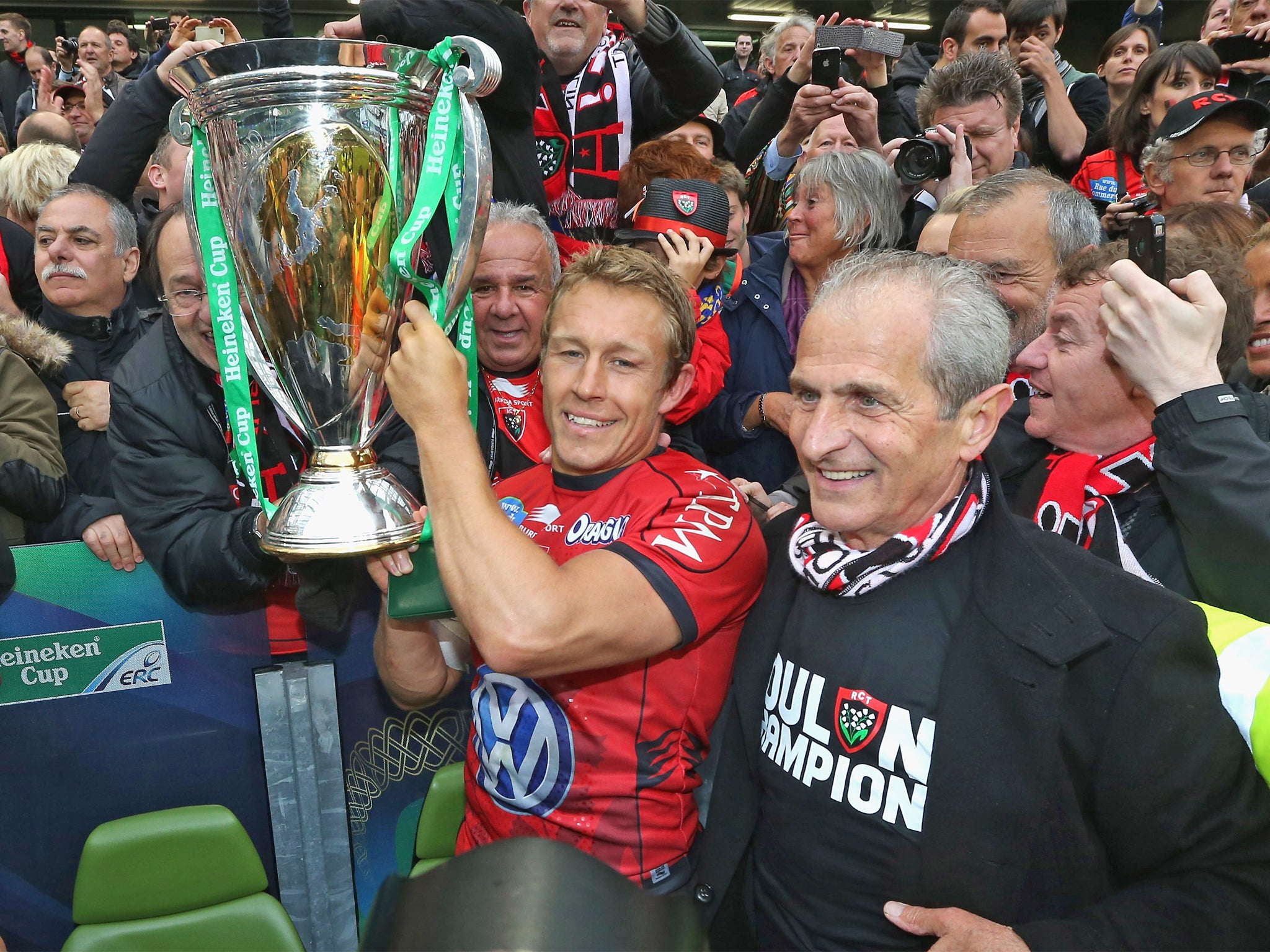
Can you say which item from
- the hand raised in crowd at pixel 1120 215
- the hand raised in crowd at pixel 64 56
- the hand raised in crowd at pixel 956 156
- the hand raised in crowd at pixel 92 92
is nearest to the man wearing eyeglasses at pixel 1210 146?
the hand raised in crowd at pixel 1120 215

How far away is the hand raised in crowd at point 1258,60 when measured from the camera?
384 centimetres

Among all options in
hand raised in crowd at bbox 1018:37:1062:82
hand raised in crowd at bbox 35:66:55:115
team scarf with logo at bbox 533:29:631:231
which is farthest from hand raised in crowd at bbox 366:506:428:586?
hand raised in crowd at bbox 35:66:55:115

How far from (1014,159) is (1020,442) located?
2.09 meters

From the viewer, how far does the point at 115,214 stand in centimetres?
309

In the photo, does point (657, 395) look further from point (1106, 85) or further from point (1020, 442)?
point (1106, 85)

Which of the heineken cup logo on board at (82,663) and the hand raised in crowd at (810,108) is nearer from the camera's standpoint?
the heineken cup logo on board at (82,663)

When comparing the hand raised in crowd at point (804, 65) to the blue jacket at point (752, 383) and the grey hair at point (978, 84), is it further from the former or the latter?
the blue jacket at point (752, 383)

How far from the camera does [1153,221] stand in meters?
1.60

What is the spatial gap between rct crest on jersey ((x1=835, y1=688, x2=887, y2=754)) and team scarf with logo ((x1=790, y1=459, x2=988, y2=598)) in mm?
145

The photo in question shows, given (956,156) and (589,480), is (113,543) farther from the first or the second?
(956,156)

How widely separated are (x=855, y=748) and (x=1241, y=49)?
12.9 feet

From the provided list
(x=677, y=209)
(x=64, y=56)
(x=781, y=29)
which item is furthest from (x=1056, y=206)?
(x=64, y=56)

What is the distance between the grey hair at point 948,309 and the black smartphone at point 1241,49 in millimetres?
3399

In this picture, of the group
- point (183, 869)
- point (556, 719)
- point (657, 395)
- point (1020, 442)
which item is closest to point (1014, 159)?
point (1020, 442)
